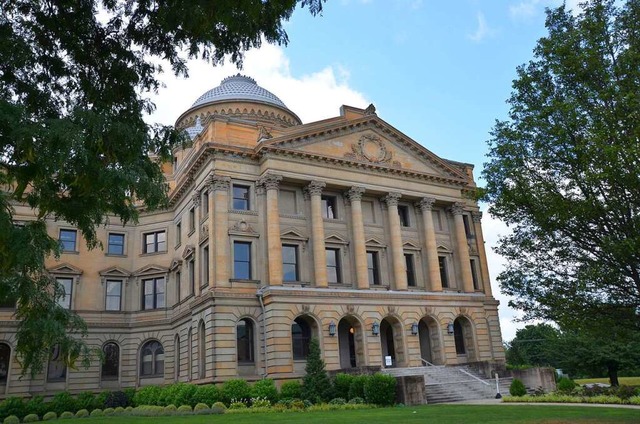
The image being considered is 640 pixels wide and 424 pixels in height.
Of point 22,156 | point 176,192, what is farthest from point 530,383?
point 22,156

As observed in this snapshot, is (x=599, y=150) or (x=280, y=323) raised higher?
(x=599, y=150)

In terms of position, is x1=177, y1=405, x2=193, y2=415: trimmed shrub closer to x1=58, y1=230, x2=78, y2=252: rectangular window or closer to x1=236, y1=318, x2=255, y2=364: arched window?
x1=236, y1=318, x2=255, y2=364: arched window

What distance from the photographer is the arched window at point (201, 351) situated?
31344 mm

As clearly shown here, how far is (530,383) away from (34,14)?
2902 cm

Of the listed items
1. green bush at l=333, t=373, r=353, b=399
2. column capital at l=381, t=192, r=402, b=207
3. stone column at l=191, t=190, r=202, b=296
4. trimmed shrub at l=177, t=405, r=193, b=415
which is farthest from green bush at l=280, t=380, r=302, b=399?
column capital at l=381, t=192, r=402, b=207

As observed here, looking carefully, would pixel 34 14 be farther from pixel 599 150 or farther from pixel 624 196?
pixel 624 196

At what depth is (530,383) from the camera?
30.2 meters

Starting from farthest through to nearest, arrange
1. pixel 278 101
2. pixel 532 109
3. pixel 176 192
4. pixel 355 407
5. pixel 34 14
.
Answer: pixel 278 101 → pixel 176 192 → pixel 355 407 → pixel 532 109 → pixel 34 14

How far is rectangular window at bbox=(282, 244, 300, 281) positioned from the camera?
Result: 3362cm

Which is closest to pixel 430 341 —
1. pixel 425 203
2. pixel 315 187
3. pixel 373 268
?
pixel 373 268

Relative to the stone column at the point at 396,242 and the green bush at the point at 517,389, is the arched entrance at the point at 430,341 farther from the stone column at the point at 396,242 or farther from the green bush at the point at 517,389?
the green bush at the point at 517,389

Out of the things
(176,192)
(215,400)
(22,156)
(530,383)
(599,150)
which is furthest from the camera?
(176,192)

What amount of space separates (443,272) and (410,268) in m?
3.06

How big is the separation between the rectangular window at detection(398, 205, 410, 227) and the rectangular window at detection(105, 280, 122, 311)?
20896 mm
